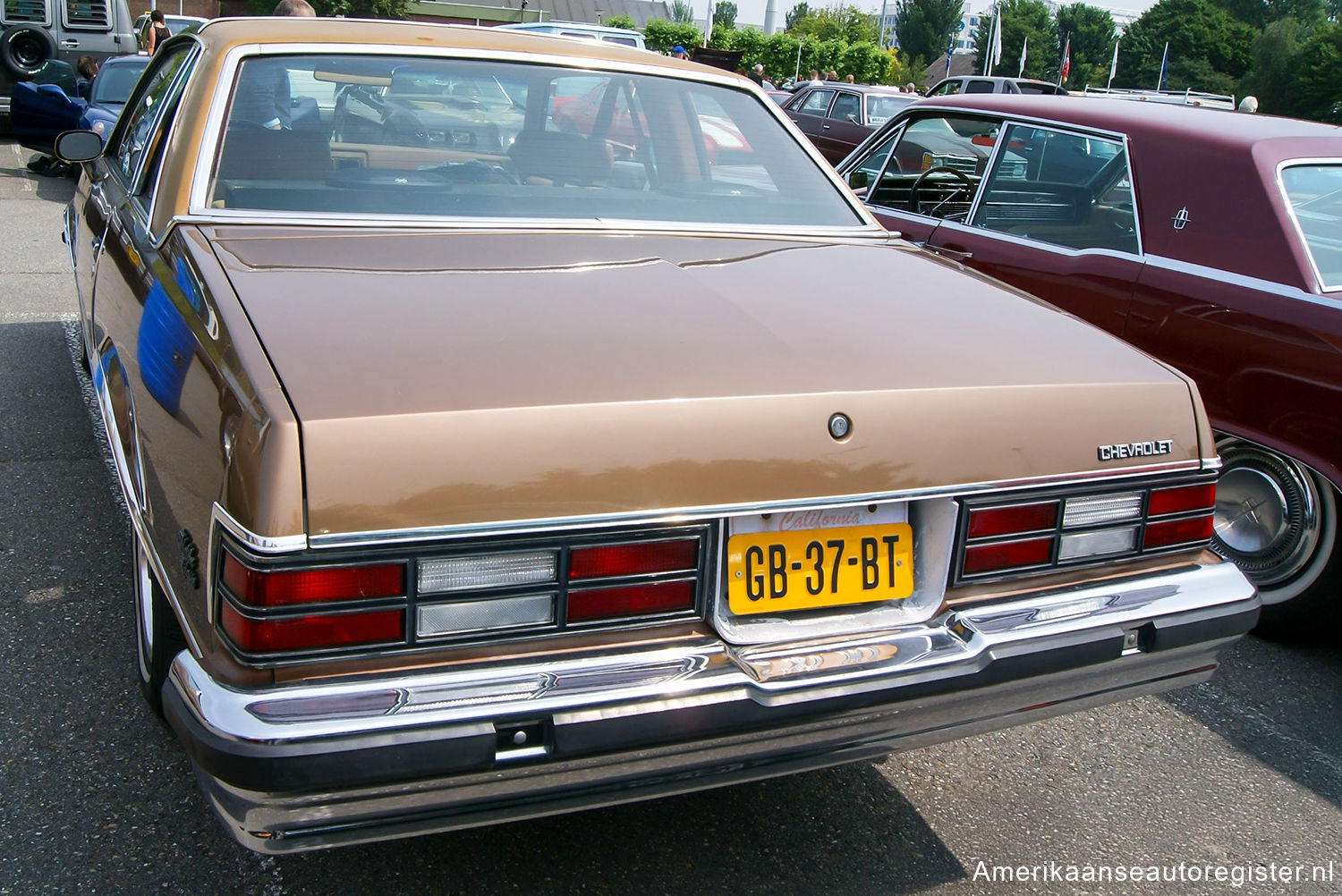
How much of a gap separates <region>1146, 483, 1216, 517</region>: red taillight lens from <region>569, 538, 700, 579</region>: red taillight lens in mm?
993

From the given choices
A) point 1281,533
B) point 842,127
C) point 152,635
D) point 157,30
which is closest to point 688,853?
point 152,635

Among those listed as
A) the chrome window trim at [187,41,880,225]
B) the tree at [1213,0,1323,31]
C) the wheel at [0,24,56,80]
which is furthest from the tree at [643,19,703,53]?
the tree at [1213,0,1323,31]

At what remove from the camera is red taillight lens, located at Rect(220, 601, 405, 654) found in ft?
5.39

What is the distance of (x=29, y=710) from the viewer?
2662 millimetres

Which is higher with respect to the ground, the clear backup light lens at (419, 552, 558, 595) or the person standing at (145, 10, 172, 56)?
the person standing at (145, 10, 172, 56)

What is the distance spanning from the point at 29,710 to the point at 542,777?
1.62 metres

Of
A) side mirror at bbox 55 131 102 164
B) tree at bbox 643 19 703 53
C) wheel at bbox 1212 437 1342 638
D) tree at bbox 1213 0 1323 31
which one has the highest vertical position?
tree at bbox 1213 0 1323 31

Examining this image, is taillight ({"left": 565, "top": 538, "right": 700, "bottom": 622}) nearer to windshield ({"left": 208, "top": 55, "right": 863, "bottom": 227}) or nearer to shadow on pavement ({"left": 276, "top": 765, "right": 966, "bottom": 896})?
shadow on pavement ({"left": 276, "top": 765, "right": 966, "bottom": 896})

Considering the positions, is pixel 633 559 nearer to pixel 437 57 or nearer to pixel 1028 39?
pixel 437 57

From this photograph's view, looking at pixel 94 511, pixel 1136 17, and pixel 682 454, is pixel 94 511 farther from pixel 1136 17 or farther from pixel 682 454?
pixel 1136 17

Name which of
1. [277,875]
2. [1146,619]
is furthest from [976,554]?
[277,875]

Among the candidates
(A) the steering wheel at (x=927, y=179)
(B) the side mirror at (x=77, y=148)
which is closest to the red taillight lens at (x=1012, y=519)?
(A) the steering wheel at (x=927, y=179)

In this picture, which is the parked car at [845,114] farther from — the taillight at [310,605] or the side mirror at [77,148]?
the taillight at [310,605]

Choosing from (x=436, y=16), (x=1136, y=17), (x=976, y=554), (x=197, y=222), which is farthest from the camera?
(x=1136, y=17)
